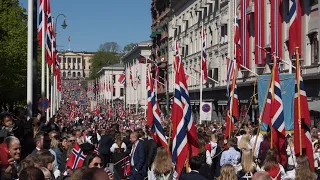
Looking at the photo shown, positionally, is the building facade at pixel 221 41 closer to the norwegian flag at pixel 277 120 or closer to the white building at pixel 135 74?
the norwegian flag at pixel 277 120

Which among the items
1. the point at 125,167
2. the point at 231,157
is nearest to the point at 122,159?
the point at 125,167

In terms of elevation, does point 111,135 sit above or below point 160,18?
below

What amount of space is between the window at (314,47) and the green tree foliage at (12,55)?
20121 mm

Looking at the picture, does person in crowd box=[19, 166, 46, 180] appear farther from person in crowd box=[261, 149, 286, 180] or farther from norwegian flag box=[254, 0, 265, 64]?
norwegian flag box=[254, 0, 265, 64]

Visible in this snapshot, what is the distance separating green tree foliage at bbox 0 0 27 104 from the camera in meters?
42.6

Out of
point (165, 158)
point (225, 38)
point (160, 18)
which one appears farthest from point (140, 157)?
point (160, 18)

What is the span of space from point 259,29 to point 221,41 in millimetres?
11862

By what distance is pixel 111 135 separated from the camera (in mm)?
18688

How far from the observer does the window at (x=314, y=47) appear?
29797 mm

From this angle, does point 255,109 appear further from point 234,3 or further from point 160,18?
point 160,18

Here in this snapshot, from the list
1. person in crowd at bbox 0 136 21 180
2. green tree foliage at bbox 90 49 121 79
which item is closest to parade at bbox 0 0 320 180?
person in crowd at bbox 0 136 21 180

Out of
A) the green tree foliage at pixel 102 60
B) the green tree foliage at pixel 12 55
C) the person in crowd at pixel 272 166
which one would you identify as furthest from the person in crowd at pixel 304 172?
the green tree foliage at pixel 102 60

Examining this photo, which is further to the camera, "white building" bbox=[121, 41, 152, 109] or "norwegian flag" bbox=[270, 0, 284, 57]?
"white building" bbox=[121, 41, 152, 109]

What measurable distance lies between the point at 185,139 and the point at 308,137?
8.04 ft
